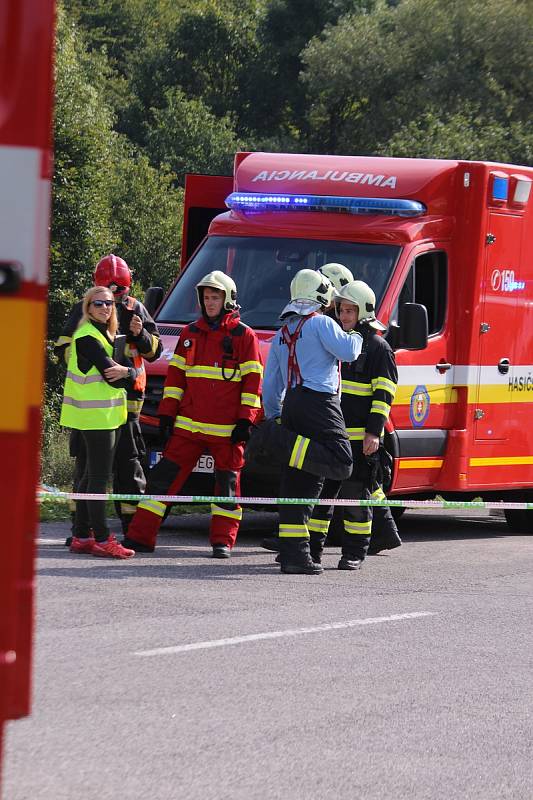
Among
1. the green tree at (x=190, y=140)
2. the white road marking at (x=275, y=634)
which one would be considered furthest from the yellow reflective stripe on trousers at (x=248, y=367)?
the green tree at (x=190, y=140)

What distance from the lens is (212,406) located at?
1057 centimetres

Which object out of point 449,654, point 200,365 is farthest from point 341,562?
point 449,654

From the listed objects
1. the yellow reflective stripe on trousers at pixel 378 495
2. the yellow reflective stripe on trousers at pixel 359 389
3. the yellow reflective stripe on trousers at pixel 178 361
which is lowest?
the yellow reflective stripe on trousers at pixel 378 495

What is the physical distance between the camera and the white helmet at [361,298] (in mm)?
10633

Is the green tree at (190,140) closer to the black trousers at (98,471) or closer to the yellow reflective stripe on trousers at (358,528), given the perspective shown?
the yellow reflective stripe on trousers at (358,528)

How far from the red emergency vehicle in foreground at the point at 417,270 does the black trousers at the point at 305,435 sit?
1.55 m

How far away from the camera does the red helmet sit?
1062cm

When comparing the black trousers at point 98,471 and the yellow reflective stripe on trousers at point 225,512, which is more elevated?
the black trousers at point 98,471

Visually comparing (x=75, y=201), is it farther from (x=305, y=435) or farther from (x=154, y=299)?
(x=305, y=435)

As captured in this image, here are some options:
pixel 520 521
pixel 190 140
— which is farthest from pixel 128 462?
pixel 190 140

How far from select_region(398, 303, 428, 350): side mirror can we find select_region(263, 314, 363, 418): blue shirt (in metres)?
1.52

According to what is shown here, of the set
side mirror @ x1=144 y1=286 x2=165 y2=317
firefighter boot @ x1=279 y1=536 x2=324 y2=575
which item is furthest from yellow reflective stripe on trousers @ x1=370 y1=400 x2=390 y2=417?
side mirror @ x1=144 y1=286 x2=165 y2=317

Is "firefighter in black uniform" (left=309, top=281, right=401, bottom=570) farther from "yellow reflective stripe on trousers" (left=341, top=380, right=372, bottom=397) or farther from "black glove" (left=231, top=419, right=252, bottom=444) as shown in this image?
"black glove" (left=231, top=419, right=252, bottom=444)

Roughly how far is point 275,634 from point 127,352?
3.29 meters
